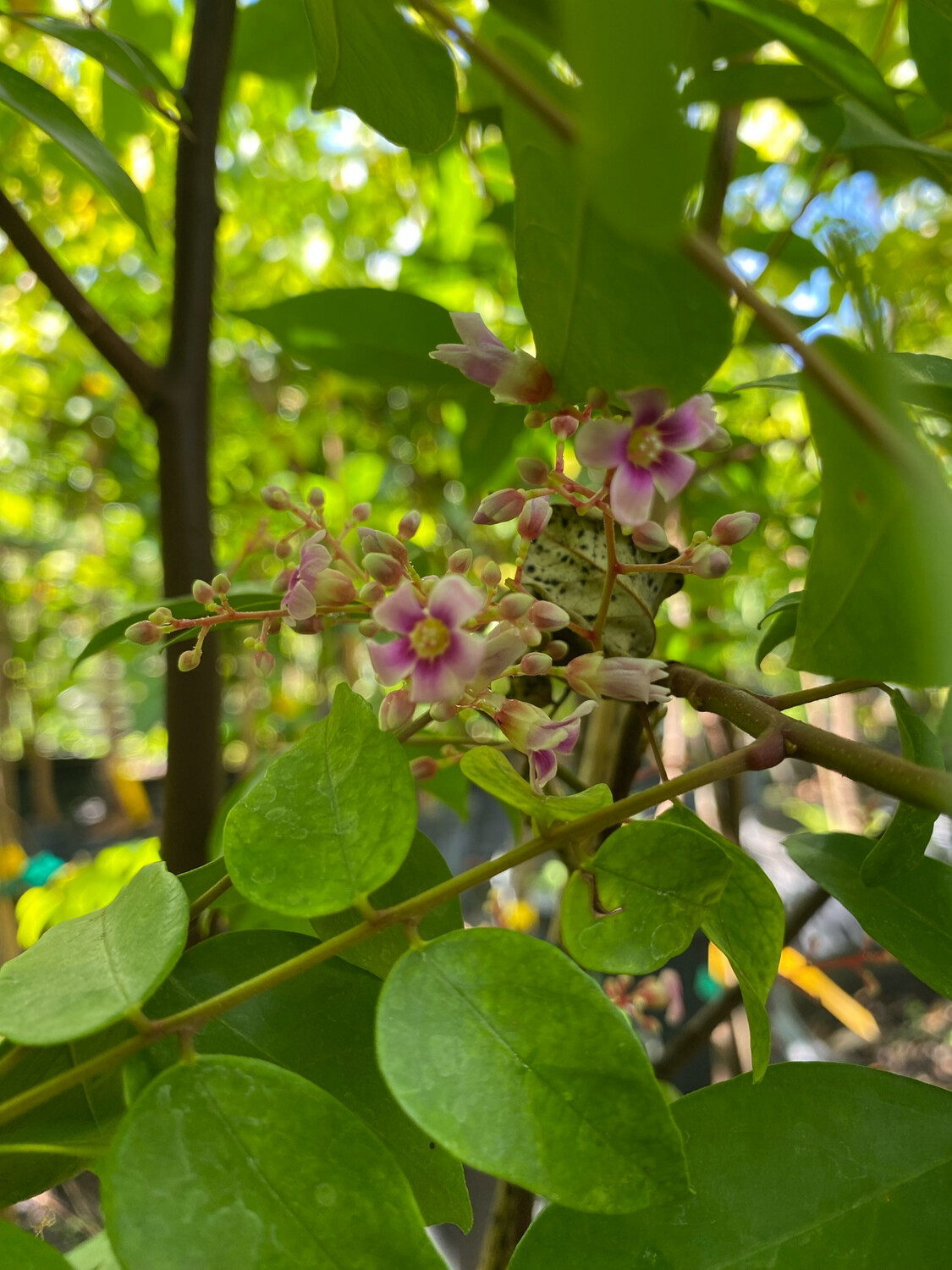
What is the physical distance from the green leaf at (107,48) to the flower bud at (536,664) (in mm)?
265

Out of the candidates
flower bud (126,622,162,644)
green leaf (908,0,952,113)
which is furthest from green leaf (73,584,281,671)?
green leaf (908,0,952,113)

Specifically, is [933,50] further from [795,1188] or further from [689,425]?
[795,1188]

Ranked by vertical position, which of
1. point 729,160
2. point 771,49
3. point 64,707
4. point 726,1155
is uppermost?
point 771,49

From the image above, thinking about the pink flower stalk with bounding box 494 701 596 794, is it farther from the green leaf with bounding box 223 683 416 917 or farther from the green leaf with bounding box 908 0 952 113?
the green leaf with bounding box 908 0 952 113

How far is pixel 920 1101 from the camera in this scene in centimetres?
23

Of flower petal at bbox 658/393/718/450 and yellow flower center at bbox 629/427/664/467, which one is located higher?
flower petal at bbox 658/393/718/450

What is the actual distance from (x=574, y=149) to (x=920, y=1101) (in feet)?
0.81

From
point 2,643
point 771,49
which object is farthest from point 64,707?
point 771,49

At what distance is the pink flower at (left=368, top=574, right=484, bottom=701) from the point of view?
0.68 feet

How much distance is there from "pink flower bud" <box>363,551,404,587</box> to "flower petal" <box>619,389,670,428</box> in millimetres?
79

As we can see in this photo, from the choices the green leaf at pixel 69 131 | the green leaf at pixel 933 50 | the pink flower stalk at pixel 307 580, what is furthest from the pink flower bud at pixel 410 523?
the green leaf at pixel 933 50

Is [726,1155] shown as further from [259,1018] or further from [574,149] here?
[574,149]

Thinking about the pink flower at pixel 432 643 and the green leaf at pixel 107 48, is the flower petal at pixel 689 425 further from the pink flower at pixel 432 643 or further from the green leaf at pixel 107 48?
the green leaf at pixel 107 48

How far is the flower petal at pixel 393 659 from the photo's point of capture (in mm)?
220
